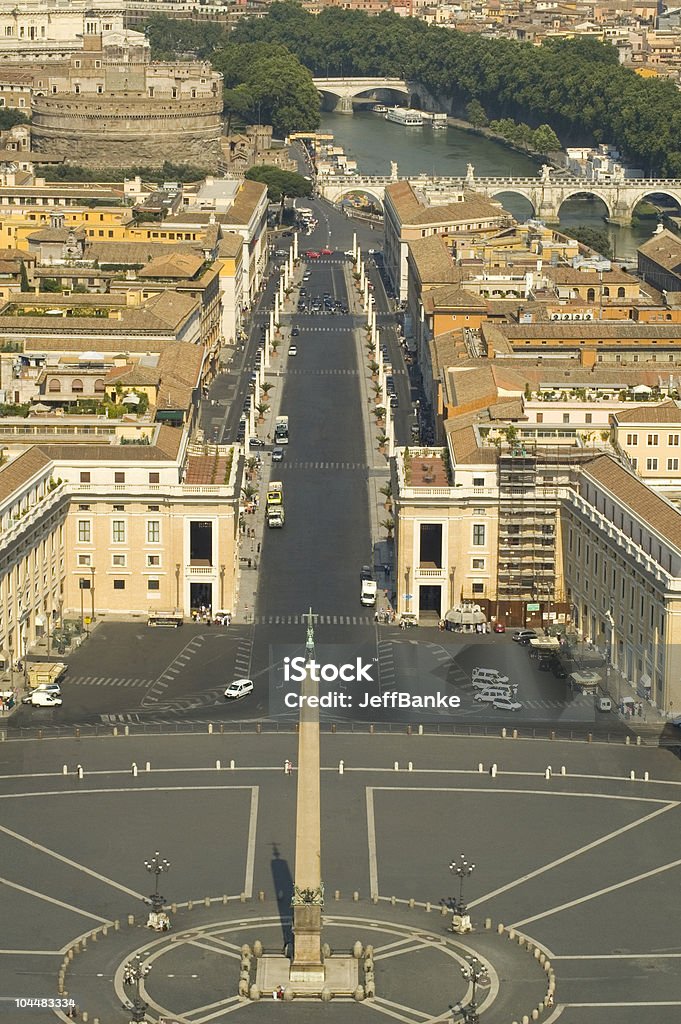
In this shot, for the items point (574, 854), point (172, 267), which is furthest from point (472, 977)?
point (172, 267)

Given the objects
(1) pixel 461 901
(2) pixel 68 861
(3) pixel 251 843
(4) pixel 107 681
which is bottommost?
(4) pixel 107 681

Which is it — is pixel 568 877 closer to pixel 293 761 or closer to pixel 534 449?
pixel 293 761

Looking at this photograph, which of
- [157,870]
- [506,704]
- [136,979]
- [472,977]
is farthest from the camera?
[506,704]

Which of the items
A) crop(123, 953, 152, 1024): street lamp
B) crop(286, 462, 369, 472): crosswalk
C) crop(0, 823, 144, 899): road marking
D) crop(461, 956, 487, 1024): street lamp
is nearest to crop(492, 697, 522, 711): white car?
crop(0, 823, 144, 899): road marking

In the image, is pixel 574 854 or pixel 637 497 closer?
pixel 574 854

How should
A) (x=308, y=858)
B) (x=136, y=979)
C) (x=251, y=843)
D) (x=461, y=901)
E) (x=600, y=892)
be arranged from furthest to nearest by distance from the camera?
(x=251, y=843), (x=600, y=892), (x=461, y=901), (x=136, y=979), (x=308, y=858)

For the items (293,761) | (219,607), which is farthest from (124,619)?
(293,761)

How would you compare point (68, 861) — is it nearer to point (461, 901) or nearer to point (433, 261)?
point (461, 901)

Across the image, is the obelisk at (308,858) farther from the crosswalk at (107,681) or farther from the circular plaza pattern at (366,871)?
the crosswalk at (107,681)
